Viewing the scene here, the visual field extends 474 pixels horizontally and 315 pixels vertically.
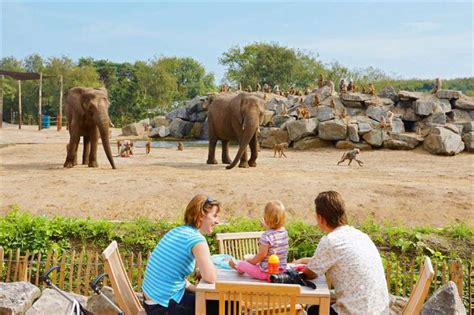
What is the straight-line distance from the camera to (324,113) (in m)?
26.0

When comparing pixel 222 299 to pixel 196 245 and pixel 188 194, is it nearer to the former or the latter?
pixel 196 245

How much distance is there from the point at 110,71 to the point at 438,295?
6011 centimetres

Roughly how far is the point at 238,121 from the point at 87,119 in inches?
160

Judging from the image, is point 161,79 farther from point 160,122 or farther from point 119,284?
point 119,284

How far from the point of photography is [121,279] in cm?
445

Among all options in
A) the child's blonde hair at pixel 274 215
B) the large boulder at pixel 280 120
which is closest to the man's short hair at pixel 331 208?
the child's blonde hair at pixel 274 215

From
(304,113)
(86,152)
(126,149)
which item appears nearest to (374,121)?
(304,113)

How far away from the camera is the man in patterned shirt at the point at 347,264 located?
156 inches

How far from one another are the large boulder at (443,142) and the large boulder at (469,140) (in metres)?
0.41

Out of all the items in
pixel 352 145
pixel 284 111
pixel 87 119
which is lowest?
pixel 352 145

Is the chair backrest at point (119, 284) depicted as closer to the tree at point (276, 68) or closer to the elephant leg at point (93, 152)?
the elephant leg at point (93, 152)

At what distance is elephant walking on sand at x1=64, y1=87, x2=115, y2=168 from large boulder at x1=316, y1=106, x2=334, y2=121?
460 inches

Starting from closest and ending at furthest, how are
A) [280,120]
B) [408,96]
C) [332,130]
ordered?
1. [332,130]
2. [280,120]
3. [408,96]

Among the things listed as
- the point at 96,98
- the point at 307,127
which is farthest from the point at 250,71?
the point at 96,98
